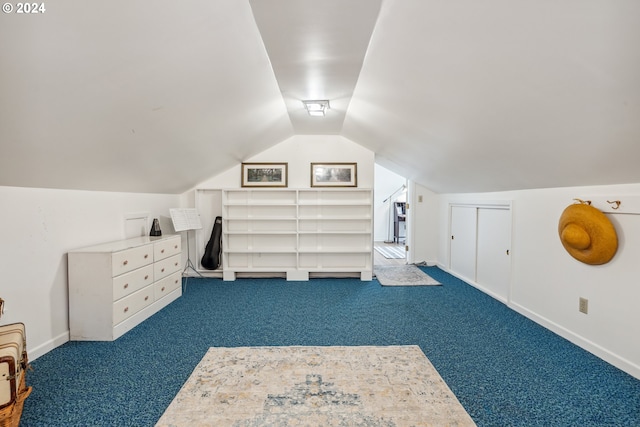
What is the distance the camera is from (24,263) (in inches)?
92.0

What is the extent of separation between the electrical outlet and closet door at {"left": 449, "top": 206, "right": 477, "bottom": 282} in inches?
72.2

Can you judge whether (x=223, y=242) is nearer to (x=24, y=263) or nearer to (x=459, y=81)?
(x=24, y=263)

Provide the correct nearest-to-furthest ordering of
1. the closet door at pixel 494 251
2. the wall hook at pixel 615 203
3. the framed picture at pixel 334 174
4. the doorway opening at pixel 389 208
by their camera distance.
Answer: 1. the wall hook at pixel 615 203
2. the closet door at pixel 494 251
3. the framed picture at pixel 334 174
4. the doorway opening at pixel 389 208

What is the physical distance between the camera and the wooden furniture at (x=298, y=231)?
4.82 meters

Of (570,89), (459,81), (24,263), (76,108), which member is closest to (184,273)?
(24,263)

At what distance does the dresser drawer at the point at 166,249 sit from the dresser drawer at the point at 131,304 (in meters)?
0.37

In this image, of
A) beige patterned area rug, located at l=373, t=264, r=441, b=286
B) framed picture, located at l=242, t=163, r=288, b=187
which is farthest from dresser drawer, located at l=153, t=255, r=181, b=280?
beige patterned area rug, located at l=373, t=264, r=441, b=286

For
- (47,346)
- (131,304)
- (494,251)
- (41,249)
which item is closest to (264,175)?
(131,304)

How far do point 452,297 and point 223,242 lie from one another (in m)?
3.39

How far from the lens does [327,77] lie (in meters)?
2.67

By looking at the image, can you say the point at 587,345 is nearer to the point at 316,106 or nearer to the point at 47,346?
the point at 316,106

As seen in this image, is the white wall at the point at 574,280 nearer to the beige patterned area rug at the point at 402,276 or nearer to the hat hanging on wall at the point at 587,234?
the hat hanging on wall at the point at 587,234

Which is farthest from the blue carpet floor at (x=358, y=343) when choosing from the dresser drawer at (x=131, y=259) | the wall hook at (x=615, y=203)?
the wall hook at (x=615, y=203)

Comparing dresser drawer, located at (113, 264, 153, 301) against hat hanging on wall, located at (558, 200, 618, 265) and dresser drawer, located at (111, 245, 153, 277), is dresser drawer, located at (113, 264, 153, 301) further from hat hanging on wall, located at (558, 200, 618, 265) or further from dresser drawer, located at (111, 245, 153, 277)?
hat hanging on wall, located at (558, 200, 618, 265)
